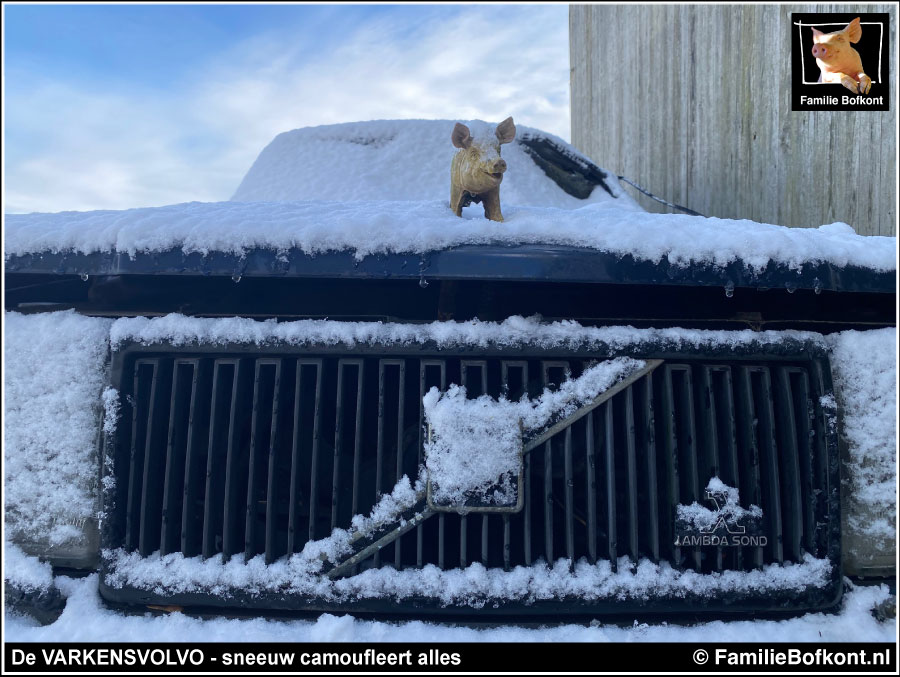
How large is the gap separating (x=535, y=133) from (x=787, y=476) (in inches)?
88.4

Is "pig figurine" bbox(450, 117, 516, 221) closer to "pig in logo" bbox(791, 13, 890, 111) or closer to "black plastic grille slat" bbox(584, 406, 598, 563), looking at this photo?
"black plastic grille slat" bbox(584, 406, 598, 563)

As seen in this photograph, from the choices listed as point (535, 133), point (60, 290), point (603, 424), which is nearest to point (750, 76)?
point (535, 133)

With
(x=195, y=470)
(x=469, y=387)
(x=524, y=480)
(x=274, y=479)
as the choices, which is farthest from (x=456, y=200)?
(x=195, y=470)

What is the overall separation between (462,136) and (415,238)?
0.45 metres

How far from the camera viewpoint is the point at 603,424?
1.51m

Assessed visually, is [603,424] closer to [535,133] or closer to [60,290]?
[60,290]

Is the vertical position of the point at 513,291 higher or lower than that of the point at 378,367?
higher

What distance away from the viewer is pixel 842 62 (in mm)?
2875

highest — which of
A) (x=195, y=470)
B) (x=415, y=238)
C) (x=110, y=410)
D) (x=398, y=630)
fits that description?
(x=415, y=238)

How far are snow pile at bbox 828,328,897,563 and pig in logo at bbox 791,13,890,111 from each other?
2.04 m

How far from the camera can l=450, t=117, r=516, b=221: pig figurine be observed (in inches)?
Result: 61.9

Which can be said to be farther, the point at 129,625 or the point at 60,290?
the point at 60,290

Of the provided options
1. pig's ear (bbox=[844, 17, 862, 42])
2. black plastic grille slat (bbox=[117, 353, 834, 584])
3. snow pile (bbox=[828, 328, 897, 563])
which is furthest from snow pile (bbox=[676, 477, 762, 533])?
pig's ear (bbox=[844, 17, 862, 42])

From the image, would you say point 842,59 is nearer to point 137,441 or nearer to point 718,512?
point 718,512
